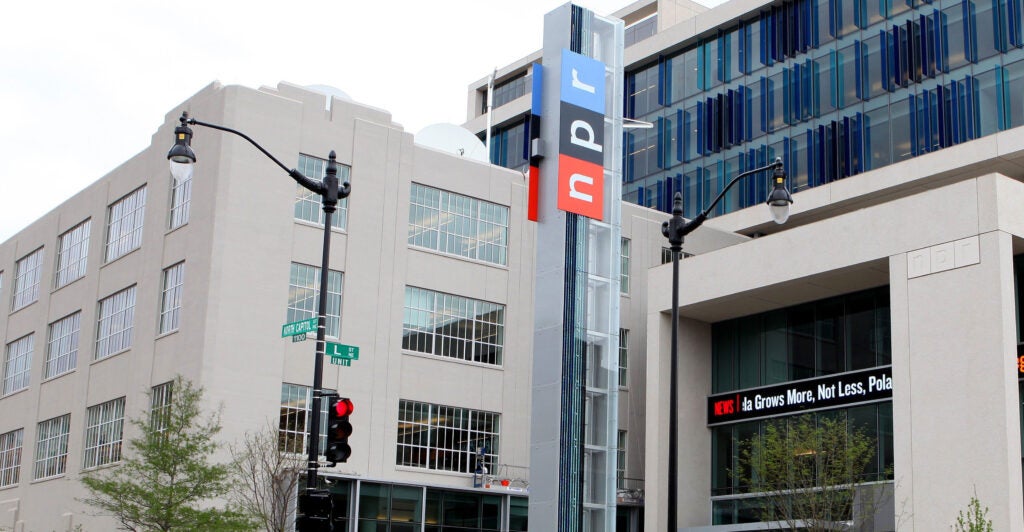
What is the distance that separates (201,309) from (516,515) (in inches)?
517

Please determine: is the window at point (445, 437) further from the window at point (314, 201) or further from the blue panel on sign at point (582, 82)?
the blue panel on sign at point (582, 82)

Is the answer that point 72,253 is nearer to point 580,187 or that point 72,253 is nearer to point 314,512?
point 580,187

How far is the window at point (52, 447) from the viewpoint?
47.0 meters

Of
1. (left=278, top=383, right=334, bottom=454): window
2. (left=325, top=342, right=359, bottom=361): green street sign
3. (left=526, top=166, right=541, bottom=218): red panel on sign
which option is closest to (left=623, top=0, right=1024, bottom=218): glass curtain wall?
(left=526, top=166, right=541, bottom=218): red panel on sign

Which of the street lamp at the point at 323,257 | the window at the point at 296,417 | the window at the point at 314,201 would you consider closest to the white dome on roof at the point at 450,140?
the window at the point at 314,201

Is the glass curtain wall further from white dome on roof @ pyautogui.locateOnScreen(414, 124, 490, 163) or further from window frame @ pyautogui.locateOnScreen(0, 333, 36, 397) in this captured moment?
window frame @ pyautogui.locateOnScreen(0, 333, 36, 397)

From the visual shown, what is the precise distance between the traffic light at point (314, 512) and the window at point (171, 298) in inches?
856

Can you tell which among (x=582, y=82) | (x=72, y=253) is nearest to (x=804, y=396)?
(x=582, y=82)

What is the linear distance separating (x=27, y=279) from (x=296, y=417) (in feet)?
66.1

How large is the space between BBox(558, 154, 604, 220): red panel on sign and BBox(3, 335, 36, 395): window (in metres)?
28.5

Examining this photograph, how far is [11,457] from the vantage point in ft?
169

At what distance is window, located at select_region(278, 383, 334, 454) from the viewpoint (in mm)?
40188

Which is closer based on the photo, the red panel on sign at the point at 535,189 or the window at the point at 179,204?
the red panel on sign at the point at 535,189

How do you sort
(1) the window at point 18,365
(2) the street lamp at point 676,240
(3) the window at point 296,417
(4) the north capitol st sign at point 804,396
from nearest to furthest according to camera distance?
(2) the street lamp at point 676,240 < (4) the north capitol st sign at point 804,396 < (3) the window at point 296,417 < (1) the window at point 18,365
